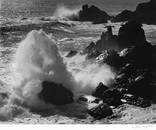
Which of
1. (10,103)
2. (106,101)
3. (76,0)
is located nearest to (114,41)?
(76,0)

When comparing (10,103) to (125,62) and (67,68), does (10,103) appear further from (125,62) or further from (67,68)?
(125,62)

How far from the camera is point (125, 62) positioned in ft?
138

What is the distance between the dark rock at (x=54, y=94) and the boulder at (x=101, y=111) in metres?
2.95

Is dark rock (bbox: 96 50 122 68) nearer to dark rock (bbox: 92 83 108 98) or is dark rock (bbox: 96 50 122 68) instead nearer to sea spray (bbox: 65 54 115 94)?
sea spray (bbox: 65 54 115 94)

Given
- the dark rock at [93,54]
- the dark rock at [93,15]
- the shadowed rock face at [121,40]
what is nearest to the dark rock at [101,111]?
the shadowed rock face at [121,40]

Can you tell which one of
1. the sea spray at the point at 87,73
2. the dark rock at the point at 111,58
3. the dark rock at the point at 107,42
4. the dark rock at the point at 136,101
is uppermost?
the dark rock at the point at 107,42

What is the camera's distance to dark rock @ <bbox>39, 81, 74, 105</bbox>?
34562 mm

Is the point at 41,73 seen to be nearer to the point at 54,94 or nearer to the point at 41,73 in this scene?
the point at 41,73

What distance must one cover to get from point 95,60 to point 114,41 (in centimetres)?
357

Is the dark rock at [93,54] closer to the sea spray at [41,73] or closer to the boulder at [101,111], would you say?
the sea spray at [41,73]

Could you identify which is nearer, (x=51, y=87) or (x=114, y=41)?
(x=51, y=87)

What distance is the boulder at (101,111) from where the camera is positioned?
1246 inches

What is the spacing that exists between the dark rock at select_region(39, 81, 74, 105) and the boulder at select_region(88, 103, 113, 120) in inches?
116

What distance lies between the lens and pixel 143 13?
148 ft
